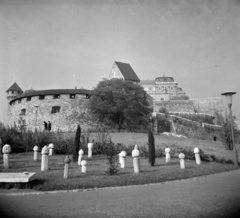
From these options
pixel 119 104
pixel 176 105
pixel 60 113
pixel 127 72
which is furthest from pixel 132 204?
pixel 127 72

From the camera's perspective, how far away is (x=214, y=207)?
10.4 feet

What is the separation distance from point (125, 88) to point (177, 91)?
35.8m

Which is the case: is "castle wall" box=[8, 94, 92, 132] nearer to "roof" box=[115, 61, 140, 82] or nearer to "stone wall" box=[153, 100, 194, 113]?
"roof" box=[115, 61, 140, 82]

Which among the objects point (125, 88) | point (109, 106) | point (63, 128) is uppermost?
point (125, 88)

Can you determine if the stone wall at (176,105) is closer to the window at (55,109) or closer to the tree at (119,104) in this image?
the tree at (119,104)

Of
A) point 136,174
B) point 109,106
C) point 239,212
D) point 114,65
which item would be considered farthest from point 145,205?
point 114,65

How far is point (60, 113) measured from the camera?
27750 mm

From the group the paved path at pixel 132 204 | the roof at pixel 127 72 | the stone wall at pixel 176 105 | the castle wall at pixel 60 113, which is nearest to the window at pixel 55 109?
the castle wall at pixel 60 113

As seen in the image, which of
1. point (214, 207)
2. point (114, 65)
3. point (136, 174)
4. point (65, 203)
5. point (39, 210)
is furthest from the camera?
point (114, 65)

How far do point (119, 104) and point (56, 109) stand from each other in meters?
10.1

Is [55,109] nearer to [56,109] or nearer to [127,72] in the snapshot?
[56,109]

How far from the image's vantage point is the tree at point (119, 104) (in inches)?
981

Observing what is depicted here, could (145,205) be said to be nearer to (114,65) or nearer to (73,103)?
(73,103)

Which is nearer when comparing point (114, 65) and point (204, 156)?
point (204, 156)
